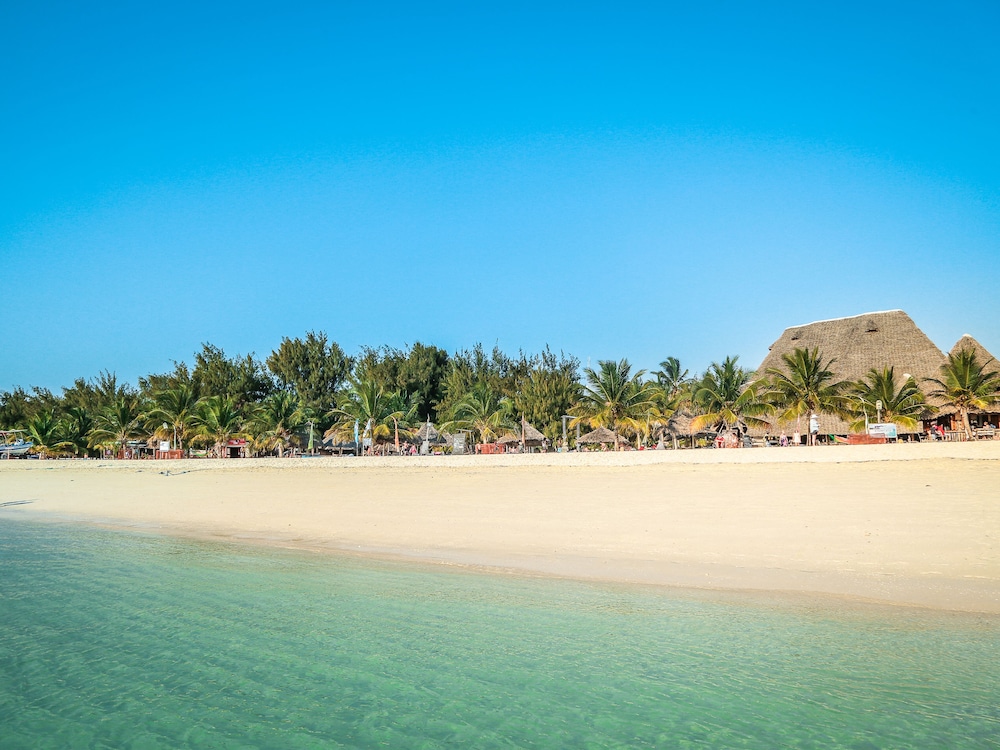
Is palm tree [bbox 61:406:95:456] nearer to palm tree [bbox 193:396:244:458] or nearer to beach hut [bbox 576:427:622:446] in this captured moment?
palm tree [bbox 193:396:244:458]

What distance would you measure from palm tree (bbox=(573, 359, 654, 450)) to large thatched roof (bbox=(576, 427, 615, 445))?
400 cm

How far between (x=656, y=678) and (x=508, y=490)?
11.6 m

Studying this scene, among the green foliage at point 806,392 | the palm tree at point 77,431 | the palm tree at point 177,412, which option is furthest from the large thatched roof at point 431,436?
the palm tree at point 77,431

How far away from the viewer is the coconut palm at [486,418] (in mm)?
40394

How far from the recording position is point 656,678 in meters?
5.30

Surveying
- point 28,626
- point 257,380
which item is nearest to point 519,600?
point 28,626

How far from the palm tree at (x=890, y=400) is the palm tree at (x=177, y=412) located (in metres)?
36.2

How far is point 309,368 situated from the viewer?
204 ft

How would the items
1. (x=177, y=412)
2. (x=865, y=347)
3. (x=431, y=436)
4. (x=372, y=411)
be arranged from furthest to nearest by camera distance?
1. (x=431, y=436)
2. (x=177, y=412)
3. (x=372, y=411)
4. (x=865, y=347)

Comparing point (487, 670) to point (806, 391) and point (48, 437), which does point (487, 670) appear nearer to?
point (806, 391)

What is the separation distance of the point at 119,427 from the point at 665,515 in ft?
149

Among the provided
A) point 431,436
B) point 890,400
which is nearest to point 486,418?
point 431,436

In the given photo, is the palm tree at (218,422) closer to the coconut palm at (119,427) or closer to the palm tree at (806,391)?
the coconut palm at (119,427)

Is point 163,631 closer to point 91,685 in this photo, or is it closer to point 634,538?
point 91,685
